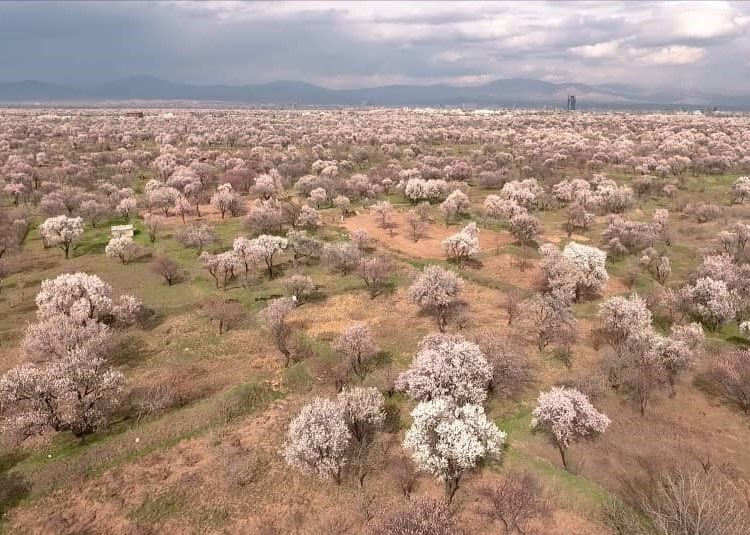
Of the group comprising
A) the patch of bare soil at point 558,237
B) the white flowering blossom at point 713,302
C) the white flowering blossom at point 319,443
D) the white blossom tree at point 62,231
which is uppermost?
the white blossom tree at point 62,231

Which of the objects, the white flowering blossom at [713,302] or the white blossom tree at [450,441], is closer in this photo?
the white blossom tree at [450,441]

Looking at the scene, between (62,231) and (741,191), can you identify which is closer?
(62,231)

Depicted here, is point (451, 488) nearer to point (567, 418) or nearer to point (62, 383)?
point (567, 418)

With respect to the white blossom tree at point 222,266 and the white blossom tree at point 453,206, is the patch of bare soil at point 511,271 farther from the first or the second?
the white blossom tree at point 222,266

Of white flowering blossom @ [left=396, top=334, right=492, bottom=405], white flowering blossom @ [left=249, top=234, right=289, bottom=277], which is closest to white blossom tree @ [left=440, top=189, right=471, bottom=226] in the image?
white flowering blossom @ [left=249, top=234, right=289, bottom=277]

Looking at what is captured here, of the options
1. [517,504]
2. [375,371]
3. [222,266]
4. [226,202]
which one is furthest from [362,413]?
[226,202]

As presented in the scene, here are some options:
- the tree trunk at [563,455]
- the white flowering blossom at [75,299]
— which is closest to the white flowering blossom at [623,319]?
the tree trunk at [563,455]
